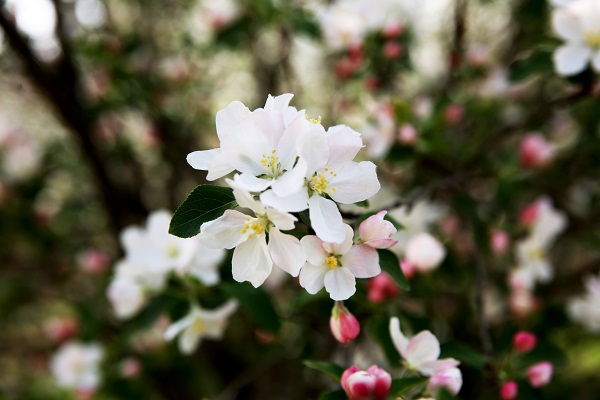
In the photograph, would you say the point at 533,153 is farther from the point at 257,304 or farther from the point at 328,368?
the point at 328,368

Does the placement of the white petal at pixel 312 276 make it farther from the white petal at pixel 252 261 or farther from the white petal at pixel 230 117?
the white petal at pixel 230 117

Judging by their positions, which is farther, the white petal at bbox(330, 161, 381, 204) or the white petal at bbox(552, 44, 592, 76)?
the white petal at bbox(552, 44, 592, 76)

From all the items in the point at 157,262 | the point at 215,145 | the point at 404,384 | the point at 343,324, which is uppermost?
the point at 215,145

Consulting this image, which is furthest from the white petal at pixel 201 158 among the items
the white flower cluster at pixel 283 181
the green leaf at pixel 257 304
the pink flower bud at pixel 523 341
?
the pink flower bud at pixel 523 341

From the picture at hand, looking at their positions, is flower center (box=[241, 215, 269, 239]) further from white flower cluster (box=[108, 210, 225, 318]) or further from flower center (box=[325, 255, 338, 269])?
white flower cluster (box=[108, 210, 225, 318])

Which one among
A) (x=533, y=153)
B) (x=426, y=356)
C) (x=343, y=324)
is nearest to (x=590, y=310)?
(x=533, y=153)

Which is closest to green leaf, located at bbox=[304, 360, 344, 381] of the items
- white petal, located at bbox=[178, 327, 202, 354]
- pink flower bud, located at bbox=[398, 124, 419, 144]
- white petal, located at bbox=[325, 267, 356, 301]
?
white petal, located at bbox=[325, 267, 356, 301]

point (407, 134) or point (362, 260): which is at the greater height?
point (407, 134)

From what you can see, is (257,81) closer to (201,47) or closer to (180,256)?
(201,47)
